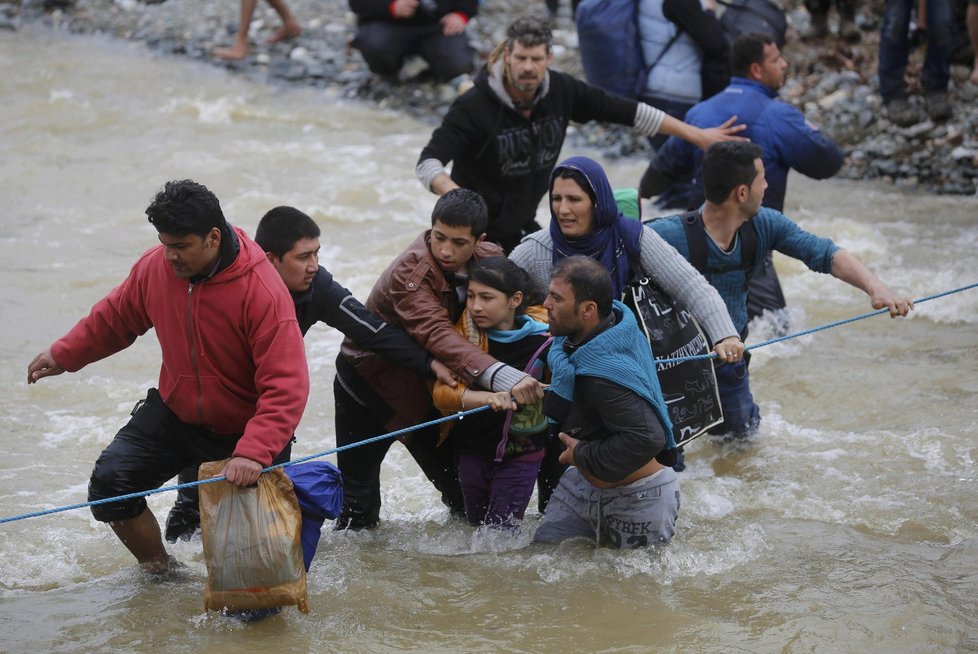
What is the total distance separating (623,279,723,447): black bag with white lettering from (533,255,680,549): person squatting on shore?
1.11 feet

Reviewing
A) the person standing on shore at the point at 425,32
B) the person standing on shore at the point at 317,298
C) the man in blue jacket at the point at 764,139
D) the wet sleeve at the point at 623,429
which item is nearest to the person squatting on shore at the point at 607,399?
the wet sleeve at the point at 623,429

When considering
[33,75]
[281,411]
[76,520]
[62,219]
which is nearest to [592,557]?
[281,411]

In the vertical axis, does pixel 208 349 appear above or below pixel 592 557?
above

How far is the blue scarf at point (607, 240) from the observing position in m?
4.40

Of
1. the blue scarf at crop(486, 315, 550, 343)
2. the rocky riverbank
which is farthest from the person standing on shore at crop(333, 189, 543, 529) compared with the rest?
the rocky riverbank

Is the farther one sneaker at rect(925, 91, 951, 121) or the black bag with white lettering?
sneaker at rect(925, 91, 951, 121)

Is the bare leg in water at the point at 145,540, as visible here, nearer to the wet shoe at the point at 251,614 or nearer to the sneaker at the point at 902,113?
the wet shoe at the point at 251,614

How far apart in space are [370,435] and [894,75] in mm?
6861

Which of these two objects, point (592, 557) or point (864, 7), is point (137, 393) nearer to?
point (592, 557)

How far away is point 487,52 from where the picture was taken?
12352 mm

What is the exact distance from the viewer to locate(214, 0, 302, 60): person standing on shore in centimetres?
1294

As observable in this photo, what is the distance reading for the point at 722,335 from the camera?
4543mm

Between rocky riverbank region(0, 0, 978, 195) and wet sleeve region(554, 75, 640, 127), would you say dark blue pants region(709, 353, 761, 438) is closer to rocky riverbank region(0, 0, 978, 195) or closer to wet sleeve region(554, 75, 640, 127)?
wet sleeve region(554, 75, 640, 127)

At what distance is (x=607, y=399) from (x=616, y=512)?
56 cm
